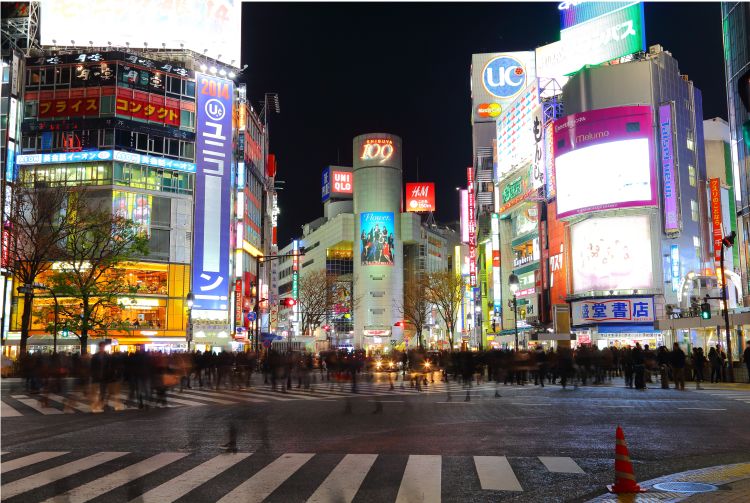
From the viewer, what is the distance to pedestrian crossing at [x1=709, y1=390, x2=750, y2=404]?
20.7 metres

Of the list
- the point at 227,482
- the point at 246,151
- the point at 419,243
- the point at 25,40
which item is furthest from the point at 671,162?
the point at 419,243

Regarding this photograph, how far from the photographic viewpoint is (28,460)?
10.3 meters

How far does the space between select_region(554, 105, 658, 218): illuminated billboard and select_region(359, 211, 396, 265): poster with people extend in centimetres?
6346

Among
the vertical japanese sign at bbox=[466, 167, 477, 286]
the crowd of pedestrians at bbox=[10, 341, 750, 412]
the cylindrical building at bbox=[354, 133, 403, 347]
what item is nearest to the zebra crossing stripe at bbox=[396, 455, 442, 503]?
the crowd of pedestrians at bbox=[10, 341, 750, 412]

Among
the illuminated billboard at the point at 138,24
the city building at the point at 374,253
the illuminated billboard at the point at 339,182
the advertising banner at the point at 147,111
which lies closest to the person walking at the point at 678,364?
the advertising banner at the point at 147,111

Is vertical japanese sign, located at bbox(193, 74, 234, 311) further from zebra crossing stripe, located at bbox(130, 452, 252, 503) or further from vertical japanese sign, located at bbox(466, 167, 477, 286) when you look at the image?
zebra crossing stripe, located at bbox(130, 452, 252, 503)

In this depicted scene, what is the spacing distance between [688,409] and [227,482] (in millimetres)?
13909

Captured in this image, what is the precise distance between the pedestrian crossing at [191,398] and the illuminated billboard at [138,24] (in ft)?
151

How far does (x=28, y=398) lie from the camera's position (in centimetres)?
2244

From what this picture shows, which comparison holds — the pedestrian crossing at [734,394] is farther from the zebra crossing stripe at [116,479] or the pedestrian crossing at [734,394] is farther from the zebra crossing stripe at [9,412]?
the zebra crossing stripe at [9,412]

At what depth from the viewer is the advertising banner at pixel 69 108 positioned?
57500 millimetres

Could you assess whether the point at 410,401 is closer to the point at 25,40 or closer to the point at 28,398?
the point at 28,398

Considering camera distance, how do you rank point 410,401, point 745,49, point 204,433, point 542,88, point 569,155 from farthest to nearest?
point 542,88 < point 569,155 < point 745,49 < point 410,401 < point 204,433

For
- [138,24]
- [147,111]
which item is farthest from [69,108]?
[138,24]
